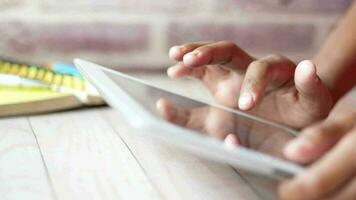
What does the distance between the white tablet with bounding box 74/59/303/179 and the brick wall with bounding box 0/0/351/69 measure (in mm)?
506

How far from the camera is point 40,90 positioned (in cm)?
76

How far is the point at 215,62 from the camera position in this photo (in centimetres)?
56

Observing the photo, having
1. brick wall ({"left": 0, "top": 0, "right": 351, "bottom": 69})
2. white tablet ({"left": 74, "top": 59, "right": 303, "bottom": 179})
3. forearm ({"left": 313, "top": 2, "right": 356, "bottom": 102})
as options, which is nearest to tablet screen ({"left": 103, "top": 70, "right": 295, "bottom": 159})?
white tablet ({"left": 74, "top": 59, "right": 303, "bottom": 179})

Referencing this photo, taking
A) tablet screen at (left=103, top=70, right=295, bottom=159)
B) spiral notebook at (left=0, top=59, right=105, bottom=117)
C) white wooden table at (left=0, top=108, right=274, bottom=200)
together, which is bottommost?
spiral notebook at (left=0, top=59, right=105, bottom=117)

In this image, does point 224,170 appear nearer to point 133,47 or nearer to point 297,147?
point 297,147

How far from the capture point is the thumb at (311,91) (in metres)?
0.47

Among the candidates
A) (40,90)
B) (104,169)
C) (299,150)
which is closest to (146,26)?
(40,90)

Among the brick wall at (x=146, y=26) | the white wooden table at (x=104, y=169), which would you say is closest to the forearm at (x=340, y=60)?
the white wooden table at (x=104, y=169)

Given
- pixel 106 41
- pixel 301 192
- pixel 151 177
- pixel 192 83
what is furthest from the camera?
pixel 106 41

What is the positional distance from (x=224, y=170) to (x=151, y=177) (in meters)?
0.06

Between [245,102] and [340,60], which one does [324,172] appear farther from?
Result: [340,60]

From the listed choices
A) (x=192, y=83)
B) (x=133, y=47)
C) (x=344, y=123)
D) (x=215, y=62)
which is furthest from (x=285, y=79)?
(x=133, y=47)

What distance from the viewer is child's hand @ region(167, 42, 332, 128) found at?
49 cm

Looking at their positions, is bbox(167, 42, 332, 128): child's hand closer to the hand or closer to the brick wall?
the hand
